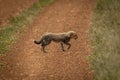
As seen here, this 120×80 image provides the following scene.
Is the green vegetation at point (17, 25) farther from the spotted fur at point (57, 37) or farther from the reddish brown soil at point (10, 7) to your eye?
the spotted fur at point (57, 37)

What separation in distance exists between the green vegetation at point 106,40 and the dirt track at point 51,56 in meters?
0.41

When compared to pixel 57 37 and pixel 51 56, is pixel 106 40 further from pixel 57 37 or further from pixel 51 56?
pixel 51 56

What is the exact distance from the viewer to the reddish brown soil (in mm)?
22702

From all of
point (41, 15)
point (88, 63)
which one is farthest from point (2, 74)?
point (41, 15)

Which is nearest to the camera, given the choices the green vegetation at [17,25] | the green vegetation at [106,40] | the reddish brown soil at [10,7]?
the green vegetation at [106,40]

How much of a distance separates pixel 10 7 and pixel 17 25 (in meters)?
4.54

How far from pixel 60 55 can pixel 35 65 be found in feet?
4.46

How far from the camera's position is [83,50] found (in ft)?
52.2

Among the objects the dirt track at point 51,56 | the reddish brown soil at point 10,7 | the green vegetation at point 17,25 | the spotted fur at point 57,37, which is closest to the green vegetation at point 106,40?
the dirt track at point 51,56

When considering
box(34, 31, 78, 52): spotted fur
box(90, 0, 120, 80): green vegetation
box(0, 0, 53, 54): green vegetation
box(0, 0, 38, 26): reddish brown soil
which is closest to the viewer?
box(90, 0, 120, 80): green vegetation

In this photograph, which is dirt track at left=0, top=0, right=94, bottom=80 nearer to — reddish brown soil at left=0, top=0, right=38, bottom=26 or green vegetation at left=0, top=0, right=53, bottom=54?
green vegetation at left=0, top=0, right=53, bottom=54

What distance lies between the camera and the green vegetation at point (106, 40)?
1336cm

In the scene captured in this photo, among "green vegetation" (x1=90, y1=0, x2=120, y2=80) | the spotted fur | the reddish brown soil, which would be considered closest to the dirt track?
"green vegetation" (x1=90, y1=0, x2=120, y2=80)

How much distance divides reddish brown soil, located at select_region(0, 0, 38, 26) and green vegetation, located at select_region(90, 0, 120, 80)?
5.56 meters
